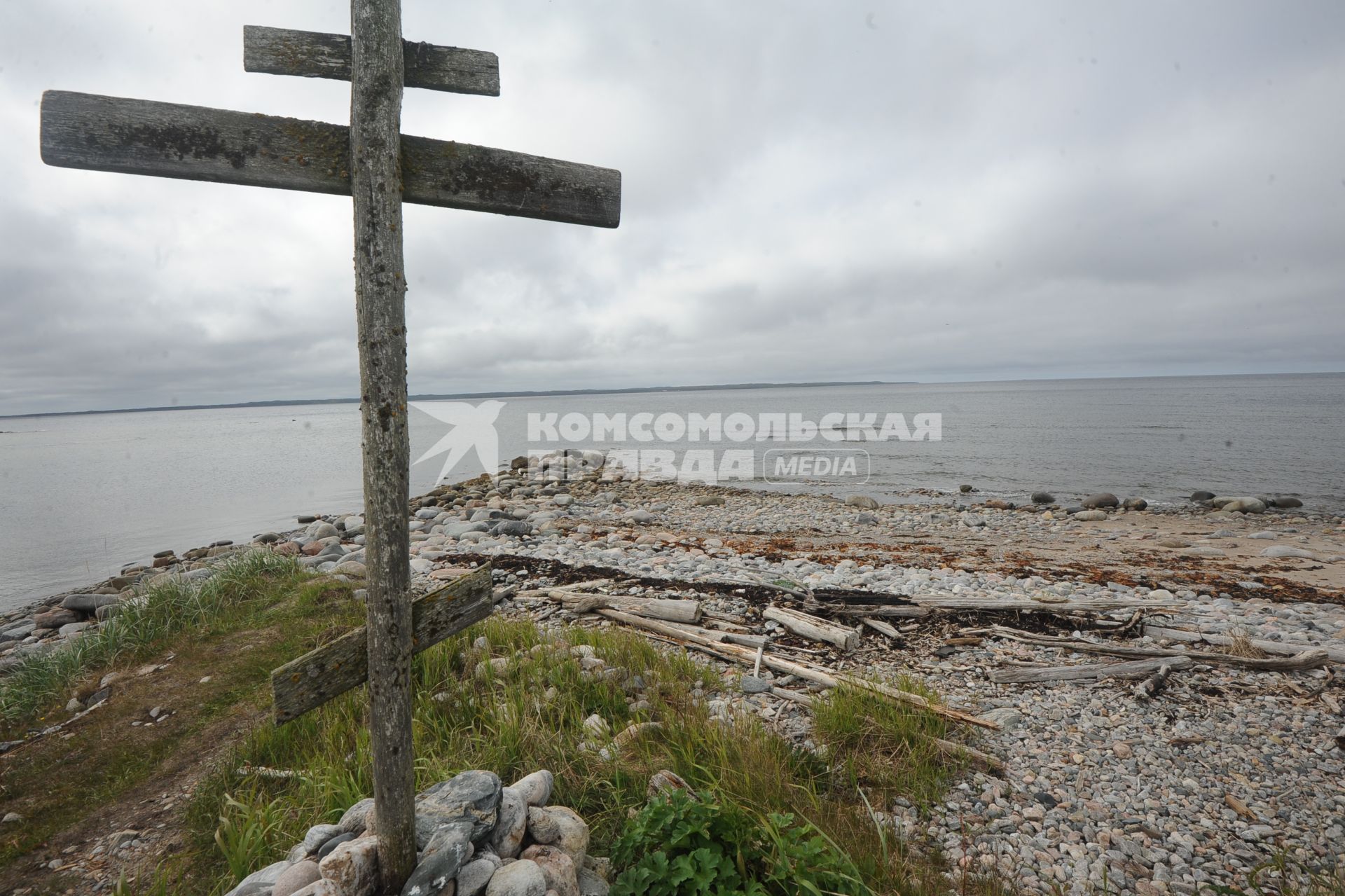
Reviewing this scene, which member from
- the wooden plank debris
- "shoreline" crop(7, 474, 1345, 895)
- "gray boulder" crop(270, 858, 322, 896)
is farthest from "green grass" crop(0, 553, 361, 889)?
the wooden plank debris

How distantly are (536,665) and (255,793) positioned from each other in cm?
211

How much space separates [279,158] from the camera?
8.91 ft

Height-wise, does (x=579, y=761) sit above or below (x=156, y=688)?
above

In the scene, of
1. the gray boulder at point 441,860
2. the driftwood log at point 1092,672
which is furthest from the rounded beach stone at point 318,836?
the driftwood log at point 1092,672

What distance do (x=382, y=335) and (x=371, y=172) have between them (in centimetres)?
70

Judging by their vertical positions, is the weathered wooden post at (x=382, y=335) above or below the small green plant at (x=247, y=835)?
above

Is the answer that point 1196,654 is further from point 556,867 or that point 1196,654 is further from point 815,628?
point 556,867

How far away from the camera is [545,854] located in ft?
10.0

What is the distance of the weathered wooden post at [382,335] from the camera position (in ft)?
8.66

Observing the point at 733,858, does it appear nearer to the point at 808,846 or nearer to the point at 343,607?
the point at 808,846

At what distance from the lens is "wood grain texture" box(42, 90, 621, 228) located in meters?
2.50

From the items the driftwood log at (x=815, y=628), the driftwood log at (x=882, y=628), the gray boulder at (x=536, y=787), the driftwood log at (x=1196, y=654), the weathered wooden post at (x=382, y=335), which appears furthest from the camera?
the driftwood log at (x=882, y=628)

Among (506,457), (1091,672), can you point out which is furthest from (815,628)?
(506,457)

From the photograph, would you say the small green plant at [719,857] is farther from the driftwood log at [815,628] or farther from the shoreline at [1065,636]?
the driftwood log at [815,628]
